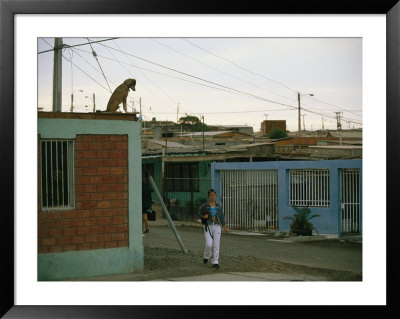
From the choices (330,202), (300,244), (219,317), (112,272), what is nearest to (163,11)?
(219,317)

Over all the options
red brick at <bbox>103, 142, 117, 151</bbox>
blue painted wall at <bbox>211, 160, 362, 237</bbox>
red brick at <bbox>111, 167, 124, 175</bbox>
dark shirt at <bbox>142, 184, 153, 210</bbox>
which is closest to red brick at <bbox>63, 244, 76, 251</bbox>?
red brick at <bbox>111, 167, 124, 175</bbox>

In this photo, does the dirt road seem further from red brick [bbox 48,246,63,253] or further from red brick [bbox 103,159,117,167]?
red brick [bbox 103,159,117,167]

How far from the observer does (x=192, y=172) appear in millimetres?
24625

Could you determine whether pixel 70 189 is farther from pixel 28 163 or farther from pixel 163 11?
pixel 163 11

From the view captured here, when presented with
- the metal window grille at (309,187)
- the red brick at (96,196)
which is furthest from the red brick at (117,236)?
the metal window grille at (309,187)

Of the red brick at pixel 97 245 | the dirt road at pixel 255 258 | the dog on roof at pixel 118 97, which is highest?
the dog on roof at pixel 118 97

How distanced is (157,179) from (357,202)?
10.1 meters

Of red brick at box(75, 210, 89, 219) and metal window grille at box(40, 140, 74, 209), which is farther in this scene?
red brick at box(75, 210, 89, 219)

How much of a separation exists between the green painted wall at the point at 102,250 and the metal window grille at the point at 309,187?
7.35 metres

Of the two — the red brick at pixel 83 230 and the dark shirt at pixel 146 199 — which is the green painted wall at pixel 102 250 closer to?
the red brick at pixel 83 230

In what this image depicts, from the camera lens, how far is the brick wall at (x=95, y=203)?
10836 millimetres

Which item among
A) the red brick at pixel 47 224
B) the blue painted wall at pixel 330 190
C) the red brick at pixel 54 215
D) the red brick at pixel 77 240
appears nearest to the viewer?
the red brick at pixel 47 224

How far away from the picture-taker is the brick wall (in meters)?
10.8

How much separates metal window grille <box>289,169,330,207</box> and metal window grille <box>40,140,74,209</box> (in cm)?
845
